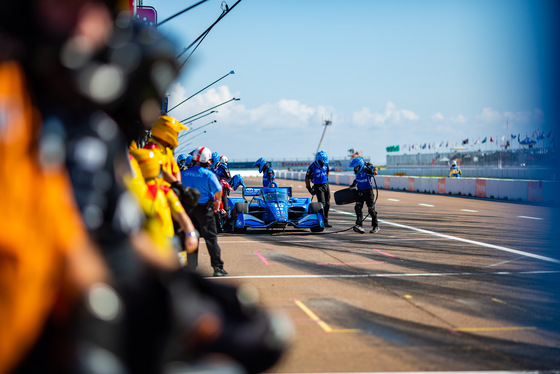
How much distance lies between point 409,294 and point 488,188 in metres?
23.8

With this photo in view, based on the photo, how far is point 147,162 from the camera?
4.94m

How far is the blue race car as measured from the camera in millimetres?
15211

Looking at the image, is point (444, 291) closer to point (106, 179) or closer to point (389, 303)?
point (389, 303)

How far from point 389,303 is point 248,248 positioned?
5705 mm

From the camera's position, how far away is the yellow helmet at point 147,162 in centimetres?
491

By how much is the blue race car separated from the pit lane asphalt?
322mm

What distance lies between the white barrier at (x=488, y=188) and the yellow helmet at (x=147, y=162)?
22565 millimetres

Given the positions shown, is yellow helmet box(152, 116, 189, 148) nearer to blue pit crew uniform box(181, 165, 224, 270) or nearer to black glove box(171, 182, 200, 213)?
black glove box(171, 182, 200, 213)

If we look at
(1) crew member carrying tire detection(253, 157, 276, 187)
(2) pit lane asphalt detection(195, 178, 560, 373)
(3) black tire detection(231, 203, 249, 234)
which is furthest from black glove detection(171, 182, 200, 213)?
(1) crew member carrying tire detection(253, 157, 276, 187)

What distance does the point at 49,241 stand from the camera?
125cm

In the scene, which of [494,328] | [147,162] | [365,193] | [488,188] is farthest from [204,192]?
[488,188]

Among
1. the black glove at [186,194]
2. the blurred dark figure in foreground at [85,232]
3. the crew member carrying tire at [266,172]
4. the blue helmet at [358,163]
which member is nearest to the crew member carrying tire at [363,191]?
the blue helmet at [358,163]

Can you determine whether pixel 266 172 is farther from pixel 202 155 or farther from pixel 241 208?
pixel 202 155

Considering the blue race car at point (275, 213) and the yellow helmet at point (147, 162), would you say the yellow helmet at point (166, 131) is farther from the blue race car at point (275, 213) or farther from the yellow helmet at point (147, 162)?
the blue race car at point (275, 213)
